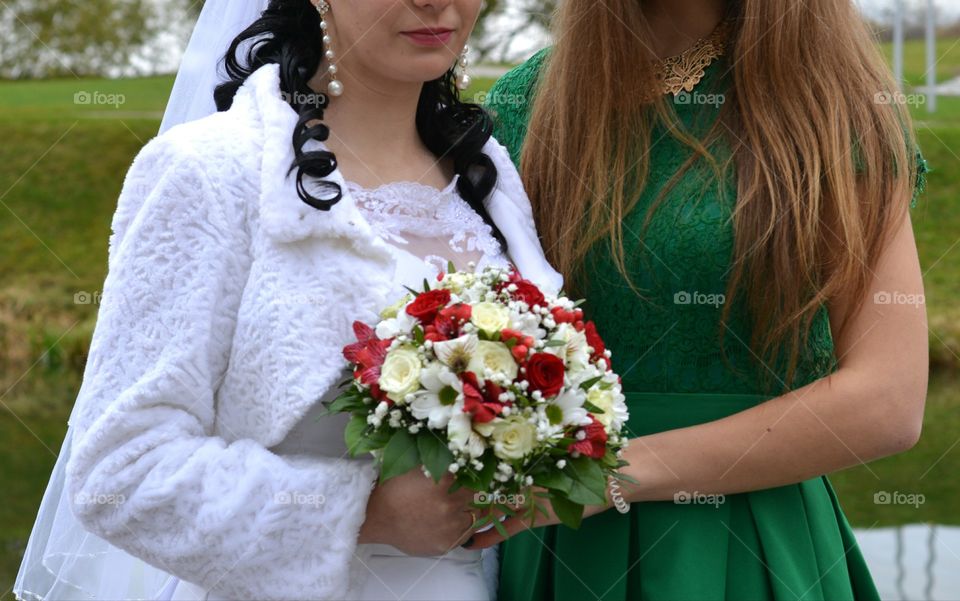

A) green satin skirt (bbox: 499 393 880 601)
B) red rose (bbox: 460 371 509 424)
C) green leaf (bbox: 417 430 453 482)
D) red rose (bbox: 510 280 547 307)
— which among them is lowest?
green satin skirt (bbox: 499 393 880 601)

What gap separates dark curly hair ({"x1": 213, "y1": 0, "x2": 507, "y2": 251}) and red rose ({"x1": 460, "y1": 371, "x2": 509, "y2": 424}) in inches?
18.0

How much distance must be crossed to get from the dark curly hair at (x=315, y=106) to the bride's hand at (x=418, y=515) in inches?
21.3

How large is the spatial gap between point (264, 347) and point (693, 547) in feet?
3.44

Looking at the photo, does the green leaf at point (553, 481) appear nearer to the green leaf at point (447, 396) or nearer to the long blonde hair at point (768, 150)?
the green leaf at point (447, 396)

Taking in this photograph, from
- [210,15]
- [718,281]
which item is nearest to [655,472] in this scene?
[718,281]

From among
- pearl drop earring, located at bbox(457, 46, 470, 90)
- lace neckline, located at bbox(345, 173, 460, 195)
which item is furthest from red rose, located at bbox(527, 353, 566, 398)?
pearl drop earring, located at bbox(457, 46, 470, 90)

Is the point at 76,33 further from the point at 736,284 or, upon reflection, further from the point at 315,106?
the point at 736,284

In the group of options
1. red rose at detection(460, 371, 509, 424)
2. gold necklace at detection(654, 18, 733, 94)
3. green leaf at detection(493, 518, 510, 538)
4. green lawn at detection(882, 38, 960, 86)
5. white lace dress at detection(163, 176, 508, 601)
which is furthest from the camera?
Result: green lawn at detection(882, 38, 960, 86)

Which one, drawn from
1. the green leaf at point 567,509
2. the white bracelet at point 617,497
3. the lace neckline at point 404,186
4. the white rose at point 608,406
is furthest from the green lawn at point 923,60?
the green leaf at point 567,509

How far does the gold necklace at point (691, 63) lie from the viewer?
287 centimetres

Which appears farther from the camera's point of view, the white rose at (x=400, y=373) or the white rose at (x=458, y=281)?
the white rose at (x=458, y=281)

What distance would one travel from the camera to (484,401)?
2084 millimetres

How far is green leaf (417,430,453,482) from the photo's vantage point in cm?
209

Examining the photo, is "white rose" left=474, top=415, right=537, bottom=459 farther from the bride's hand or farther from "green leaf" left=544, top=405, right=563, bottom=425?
the bride's hand
